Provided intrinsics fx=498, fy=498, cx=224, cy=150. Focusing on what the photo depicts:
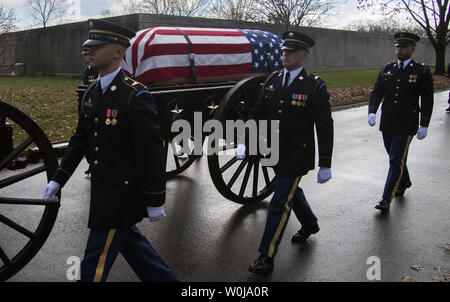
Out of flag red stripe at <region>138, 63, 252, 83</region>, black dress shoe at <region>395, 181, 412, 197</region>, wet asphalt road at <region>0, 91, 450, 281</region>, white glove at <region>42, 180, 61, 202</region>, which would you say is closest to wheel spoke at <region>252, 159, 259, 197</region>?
wet asphalt road at <region>0, 91, 450, 281</region>

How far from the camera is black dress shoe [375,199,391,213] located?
520 centimetres

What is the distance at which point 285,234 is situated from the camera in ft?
15.0

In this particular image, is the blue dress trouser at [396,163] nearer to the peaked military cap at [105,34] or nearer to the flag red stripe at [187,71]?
the flag red stripe at [187,71]

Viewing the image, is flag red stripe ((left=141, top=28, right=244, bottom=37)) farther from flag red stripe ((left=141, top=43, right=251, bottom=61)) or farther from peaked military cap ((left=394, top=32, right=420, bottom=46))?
peaked military cap ((left=394, top=32, right=420, bottom=46))

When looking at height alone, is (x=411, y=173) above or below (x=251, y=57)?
below

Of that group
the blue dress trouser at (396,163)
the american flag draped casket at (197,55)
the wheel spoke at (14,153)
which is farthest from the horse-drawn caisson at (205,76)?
the blue dress trouser at (396,163)

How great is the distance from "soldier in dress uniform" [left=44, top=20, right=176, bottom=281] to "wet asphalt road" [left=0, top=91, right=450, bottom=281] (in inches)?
37.9

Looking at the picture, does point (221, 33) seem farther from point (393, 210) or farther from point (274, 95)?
point (393, 210)

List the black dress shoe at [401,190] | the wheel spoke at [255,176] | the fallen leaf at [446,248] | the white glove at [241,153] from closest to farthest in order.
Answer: the white glove at [241,153] → the fallen leaf at [446,248] → the wheel spoke at [255,176] → the black dress shoe at [401,190]

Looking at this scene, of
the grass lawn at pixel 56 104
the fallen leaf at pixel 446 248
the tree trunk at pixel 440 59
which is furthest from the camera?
the tree trunk at pixel 440 59

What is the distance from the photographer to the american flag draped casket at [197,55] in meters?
4.69
